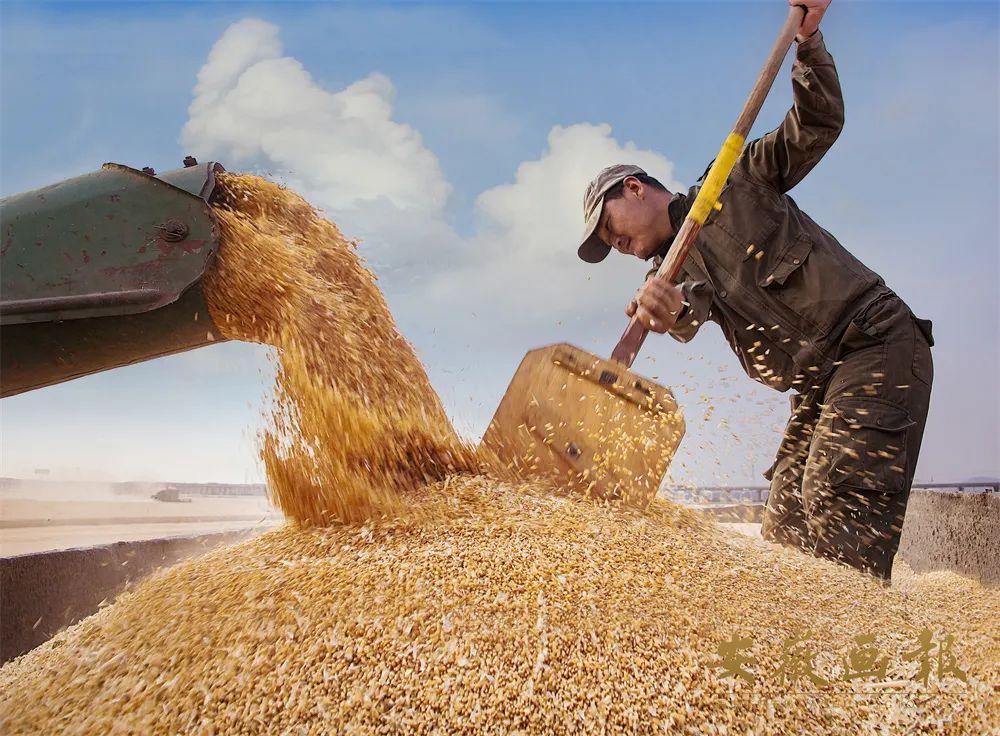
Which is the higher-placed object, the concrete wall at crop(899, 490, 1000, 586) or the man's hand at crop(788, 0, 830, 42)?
the man's hand at crop(788, 0, 830, 42)

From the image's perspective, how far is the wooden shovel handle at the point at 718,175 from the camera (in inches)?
84.0

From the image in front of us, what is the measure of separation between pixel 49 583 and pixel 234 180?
1348 mm

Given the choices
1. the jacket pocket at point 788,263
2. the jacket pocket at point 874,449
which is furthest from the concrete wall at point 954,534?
the jacket pocket at point 788,263

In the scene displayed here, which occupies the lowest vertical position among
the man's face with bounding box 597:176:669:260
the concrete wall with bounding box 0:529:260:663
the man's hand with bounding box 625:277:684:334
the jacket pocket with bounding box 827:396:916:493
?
the concrete wall with bounding box 0:529:260:663

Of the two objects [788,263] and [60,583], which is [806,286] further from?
[60,583]

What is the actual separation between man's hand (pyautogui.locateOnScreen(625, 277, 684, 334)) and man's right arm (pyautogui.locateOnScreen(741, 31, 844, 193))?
555 mm

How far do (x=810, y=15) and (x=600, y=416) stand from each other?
1353 millimetres

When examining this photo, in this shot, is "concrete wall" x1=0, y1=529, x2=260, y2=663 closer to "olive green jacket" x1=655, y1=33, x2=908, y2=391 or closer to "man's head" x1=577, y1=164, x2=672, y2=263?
"man's head" x1=577, y1=164, x2=672, y2=263

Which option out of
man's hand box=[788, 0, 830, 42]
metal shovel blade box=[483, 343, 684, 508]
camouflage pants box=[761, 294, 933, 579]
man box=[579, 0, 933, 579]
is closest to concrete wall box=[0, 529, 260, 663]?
metal shovel blade box=[483, 343, 684, 508]

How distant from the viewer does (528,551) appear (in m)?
1.52

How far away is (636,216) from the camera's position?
242 centimetres

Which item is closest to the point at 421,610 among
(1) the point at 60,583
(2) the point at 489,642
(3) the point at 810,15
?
(2) the point at 489,642

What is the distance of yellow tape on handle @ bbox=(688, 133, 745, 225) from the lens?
2.14 meters

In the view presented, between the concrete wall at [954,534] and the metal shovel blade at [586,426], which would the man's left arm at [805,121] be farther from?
the concrete wall at [954,534]
